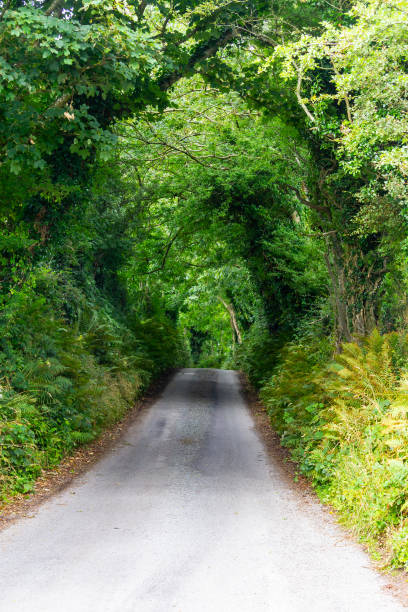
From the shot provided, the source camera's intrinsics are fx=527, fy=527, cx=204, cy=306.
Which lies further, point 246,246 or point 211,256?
point 211,256

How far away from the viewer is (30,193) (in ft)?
29.6

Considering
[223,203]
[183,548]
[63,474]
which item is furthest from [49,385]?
[223,203]

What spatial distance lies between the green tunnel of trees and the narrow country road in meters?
0.64

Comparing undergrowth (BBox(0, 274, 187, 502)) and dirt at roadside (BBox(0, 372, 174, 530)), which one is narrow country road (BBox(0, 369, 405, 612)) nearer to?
dirt at roadside (BBox(0, 372, 174, 530))

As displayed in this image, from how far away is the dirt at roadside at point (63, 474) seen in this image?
687 centimetres

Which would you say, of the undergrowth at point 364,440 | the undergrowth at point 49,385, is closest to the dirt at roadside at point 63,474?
the undergrowth at point 49,385

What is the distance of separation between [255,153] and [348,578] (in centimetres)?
1365

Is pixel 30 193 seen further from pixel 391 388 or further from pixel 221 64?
pixel 391 388

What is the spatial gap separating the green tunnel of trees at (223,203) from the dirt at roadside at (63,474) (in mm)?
243

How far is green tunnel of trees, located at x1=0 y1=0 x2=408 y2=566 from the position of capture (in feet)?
25.1

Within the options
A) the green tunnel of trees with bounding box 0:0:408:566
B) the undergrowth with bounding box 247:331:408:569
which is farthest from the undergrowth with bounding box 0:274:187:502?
the undergrowth with bounding box 247:331:408:569

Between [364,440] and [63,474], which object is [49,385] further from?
[364,440]

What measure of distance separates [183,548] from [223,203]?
574 inches

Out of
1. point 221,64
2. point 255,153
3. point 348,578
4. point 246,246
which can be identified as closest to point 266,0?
point 221,64
